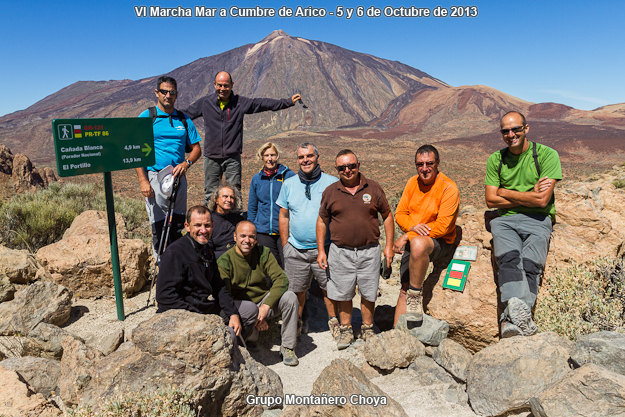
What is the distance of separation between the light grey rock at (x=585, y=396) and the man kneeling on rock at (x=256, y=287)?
2.17m

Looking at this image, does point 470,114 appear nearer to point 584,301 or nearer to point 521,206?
point 521,206

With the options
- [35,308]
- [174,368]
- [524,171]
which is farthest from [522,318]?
[35,308]

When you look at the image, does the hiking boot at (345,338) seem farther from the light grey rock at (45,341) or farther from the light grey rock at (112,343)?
the light grey rock at (45,341)

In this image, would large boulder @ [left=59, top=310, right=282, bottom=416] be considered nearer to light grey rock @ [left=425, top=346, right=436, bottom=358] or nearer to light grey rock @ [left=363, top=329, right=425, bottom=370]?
light grey rock @ [left=363, top=329, right=425, bottom=370]

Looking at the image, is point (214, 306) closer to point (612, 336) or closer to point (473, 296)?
point (473, 296)

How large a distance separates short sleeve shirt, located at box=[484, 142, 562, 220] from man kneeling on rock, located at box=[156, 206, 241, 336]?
257cm

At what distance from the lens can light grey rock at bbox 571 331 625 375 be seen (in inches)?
106

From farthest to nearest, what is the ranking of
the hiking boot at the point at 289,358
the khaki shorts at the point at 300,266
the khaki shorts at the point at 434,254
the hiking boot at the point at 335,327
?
the hiking boot at the point at 335,327, the khaki shorts at the point at 300,266, the hiking boot at the point at 289,358, the khaki shorts at the point at 434,254

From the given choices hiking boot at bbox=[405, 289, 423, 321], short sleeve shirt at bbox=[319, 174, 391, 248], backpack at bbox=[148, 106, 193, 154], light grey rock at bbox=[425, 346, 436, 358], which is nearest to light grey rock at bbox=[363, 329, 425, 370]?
light grey rock at bbox=[425, 346, 436, 358]

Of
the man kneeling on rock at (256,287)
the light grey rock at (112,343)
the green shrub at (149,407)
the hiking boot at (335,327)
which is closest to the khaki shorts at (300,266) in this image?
the man kneeling on rock at (256,287)

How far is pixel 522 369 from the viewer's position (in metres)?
2.88

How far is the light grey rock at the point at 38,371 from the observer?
317 cm

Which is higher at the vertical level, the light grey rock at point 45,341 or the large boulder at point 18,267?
the large boulder at point 18,267

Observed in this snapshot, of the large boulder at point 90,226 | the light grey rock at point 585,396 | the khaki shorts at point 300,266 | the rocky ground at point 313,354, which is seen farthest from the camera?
the large boulder at point 90,226
